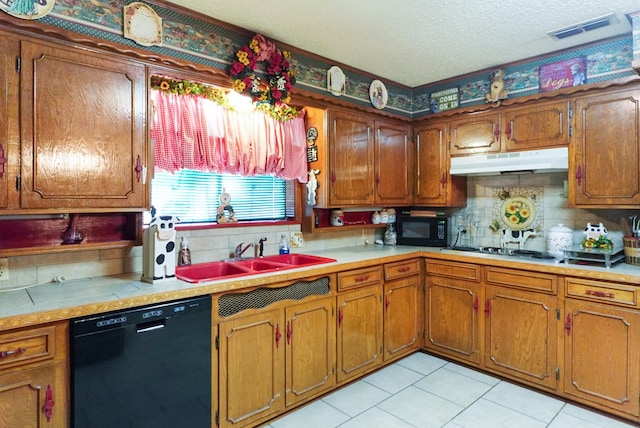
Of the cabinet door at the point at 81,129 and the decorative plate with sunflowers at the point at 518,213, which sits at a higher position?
the cabinet door at the point at 81,129

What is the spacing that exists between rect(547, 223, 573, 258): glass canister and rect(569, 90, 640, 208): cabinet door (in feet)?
0.90

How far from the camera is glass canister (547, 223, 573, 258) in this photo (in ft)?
9.67

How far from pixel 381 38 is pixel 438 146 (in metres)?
1.33

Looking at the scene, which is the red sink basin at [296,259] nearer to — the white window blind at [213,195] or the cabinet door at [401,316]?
the white window blind at [213,195]

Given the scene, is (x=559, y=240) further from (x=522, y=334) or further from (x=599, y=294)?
(x=522, y=334)

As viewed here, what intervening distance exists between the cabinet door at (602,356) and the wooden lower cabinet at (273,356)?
1638mm

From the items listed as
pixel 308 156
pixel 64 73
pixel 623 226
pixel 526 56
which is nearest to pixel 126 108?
pixel 64 73

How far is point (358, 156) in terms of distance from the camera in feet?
10.8

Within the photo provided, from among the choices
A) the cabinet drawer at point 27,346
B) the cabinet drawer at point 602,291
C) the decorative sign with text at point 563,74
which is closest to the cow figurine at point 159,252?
the cabinet drawer at point 27,346

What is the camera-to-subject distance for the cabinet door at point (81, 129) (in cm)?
176

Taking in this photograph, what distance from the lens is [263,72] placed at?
8.57 ft

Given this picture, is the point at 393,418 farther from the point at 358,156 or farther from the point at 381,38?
the point at 381,38

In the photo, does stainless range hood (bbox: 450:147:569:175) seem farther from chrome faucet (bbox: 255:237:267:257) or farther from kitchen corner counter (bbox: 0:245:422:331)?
chrome faucet (bbox: 255:237:267:257)

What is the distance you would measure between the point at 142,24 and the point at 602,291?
10.6 feet
